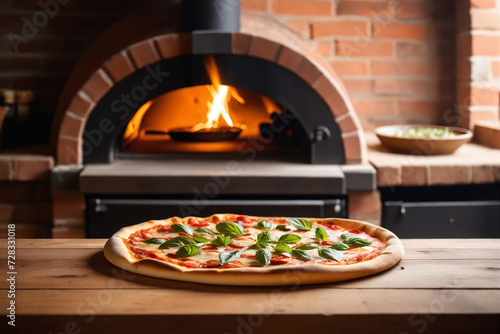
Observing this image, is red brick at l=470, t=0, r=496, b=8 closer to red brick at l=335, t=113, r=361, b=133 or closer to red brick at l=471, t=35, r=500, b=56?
red brick at l=471, t=35, r=500, b=56

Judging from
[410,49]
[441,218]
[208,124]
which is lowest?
[441,218]

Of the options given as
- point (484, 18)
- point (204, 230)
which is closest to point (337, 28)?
point (484, 18)

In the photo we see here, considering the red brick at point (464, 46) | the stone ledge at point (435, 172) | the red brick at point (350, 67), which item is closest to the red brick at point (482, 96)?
the red brick at point (464, 46)

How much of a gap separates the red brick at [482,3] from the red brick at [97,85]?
1.76 meters

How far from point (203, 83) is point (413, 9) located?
1.31 meters

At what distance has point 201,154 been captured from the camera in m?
2.96

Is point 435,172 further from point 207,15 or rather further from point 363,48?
point 207,15

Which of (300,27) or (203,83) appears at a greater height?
(300,27)

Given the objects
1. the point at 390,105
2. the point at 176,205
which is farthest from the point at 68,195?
the point at 390,105

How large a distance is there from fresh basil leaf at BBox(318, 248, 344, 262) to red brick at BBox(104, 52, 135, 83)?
4.96 ft

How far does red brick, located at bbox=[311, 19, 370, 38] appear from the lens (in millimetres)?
3328

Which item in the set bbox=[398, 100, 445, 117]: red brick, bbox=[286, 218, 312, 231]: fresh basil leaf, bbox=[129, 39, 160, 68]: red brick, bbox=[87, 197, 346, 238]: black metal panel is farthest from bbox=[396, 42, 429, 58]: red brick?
bbox=[286, 218, 312, 231]: fresh basil leaf

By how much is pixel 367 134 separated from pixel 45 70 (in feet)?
5.46

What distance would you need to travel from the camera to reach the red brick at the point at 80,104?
270 cm
